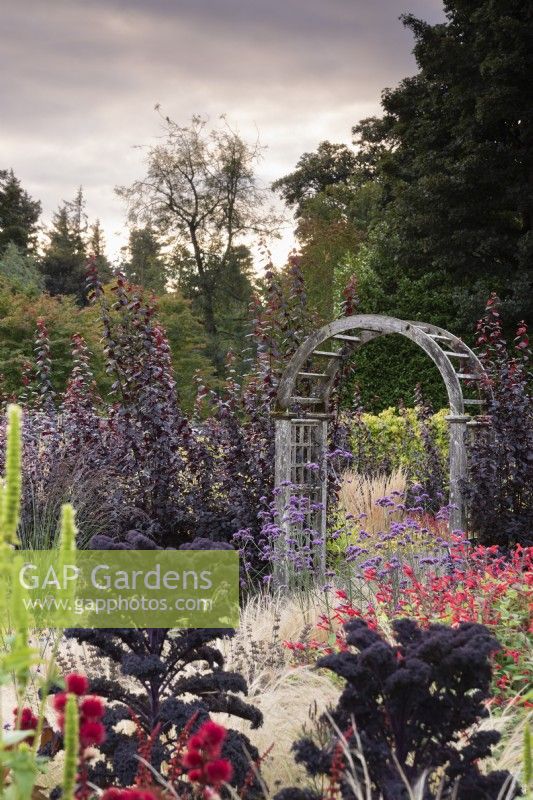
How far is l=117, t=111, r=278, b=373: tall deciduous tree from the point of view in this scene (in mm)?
26250

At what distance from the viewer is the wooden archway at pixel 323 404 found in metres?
6.98

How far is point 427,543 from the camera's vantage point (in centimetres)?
679

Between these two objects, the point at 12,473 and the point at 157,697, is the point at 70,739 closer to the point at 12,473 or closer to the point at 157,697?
the point at 12,473

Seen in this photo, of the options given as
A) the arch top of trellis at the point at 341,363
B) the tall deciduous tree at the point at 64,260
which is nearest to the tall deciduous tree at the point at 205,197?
the tall deciduous tree at the point at 64,260

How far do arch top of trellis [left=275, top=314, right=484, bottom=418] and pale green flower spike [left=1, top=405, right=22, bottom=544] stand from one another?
5853 mm

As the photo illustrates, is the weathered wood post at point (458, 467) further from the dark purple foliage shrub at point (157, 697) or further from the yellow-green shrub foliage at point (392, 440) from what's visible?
the dark purple foliage shrub at point (157, 697)

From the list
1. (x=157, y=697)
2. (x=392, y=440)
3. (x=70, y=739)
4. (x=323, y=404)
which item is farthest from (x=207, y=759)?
(x=392, y=440)

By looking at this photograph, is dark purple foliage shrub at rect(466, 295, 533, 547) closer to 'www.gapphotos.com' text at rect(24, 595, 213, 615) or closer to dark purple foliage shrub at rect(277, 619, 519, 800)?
'www.gapphotos.com' text at rect(24, 595, 213, 615)

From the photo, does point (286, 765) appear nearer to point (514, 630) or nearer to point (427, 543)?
point (514, 630)

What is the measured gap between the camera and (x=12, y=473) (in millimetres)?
1060

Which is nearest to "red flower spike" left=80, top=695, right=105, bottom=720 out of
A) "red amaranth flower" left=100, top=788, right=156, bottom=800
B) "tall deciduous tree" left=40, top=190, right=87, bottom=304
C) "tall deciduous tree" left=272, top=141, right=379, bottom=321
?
"red amaranth flower" left=100, top=788, right=156, bottom=800

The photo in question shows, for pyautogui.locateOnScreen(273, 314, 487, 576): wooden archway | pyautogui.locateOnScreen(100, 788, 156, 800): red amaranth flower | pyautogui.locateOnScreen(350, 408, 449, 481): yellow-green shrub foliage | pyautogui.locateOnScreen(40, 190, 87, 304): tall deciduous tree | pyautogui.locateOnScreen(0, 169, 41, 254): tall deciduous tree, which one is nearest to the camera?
pyautogui.locateOnScreen(100, 788, 156, 800): red amaranth flower

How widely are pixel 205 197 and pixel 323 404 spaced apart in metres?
20.2

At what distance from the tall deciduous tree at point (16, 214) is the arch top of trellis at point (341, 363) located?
29.0 m
